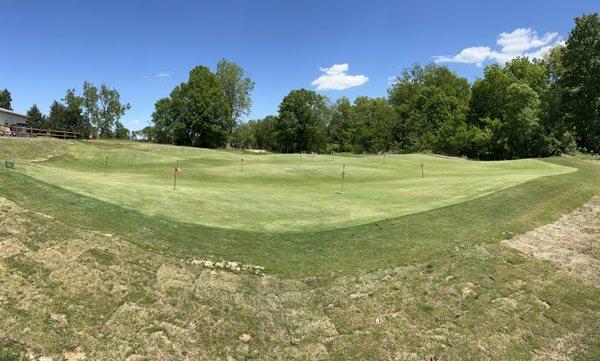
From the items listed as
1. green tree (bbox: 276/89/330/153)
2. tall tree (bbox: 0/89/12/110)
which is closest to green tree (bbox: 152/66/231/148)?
green tree (bbox: 276/89/330/153)

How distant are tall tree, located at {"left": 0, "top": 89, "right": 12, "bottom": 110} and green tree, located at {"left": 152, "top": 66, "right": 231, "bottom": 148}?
199ft

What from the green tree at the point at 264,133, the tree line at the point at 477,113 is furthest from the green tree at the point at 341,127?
the green tree at the point at 264,133

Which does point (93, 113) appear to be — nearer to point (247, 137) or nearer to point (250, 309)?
point (247, 137)

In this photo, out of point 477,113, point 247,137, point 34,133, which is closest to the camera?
point 34,133

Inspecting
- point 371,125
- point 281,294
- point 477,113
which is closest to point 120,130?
point 371,125

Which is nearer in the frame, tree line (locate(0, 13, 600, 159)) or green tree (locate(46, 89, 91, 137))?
tree line (locate(0, 13, 600, 159))

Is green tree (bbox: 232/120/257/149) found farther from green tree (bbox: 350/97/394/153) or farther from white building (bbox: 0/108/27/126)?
white building (bbox: 0/108/27/126)

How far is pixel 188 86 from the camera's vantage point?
9156cm

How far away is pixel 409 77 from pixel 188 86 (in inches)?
2259

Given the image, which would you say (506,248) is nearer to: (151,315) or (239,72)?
(151,315)

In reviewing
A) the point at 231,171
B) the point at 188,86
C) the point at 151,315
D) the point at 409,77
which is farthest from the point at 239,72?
the point at 151,315

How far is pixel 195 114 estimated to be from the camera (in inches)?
3541

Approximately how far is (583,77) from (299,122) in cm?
5858

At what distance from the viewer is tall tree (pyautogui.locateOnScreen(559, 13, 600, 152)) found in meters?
57.0
